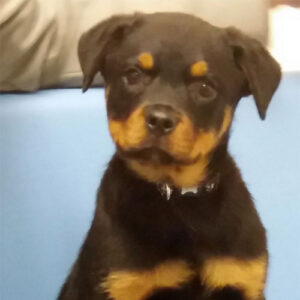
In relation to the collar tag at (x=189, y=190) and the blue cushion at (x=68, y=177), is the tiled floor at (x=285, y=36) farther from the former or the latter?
the collar tag at (x=189, y=190)

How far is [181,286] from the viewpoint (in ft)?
4.61

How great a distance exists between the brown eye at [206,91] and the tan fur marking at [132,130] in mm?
131

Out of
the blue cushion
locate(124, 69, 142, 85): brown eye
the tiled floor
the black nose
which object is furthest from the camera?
the tiled floor

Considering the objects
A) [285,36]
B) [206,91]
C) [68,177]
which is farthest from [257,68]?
[285,36]

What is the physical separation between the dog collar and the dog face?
69mm

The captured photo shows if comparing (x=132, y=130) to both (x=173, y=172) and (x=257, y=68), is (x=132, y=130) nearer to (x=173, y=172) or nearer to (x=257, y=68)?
(x=173, y=172)

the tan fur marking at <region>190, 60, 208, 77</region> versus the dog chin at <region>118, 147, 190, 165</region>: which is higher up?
the tan fur marking at <region>190, 60, 208, 77</region>

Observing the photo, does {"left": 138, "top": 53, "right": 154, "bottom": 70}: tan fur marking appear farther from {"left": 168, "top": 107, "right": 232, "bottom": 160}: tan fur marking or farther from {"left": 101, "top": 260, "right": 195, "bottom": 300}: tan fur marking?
{"left": 101, "top": 260, "right": 195, "bottom": 300}: tan fur marking

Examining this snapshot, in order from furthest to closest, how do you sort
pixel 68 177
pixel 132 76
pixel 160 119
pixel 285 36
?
pixel 285 36
pixel 68 177
pixel 132 76
pixel 160 119

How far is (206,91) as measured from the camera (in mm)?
1360

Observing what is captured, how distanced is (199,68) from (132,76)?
13cm

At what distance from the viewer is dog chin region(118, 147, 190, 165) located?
1.32 meters

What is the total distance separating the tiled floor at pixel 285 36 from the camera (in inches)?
82.4

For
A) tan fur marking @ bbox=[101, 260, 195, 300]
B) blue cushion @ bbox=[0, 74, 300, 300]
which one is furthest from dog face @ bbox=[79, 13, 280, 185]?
blue cushion @ bbox=[0, 74, 300, 300]
